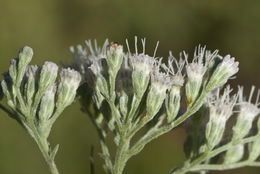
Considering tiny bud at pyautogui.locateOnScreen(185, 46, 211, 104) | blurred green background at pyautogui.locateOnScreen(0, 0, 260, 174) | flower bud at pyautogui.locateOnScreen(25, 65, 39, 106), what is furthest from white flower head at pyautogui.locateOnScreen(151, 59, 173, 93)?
blurred green background at pyautogui.locateOnScreen(0, 0, 260, 174)

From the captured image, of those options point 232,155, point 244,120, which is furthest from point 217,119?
point 232,155

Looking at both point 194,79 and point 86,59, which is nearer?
point 194,79

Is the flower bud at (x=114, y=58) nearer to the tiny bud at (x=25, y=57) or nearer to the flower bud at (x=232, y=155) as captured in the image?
the tiny bud at (x=25, y=57)

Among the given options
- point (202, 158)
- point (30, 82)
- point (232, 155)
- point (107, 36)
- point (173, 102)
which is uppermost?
point (107, 36)

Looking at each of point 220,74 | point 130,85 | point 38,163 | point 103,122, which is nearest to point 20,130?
point 38,163

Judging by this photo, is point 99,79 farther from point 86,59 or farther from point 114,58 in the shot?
point 86,59
